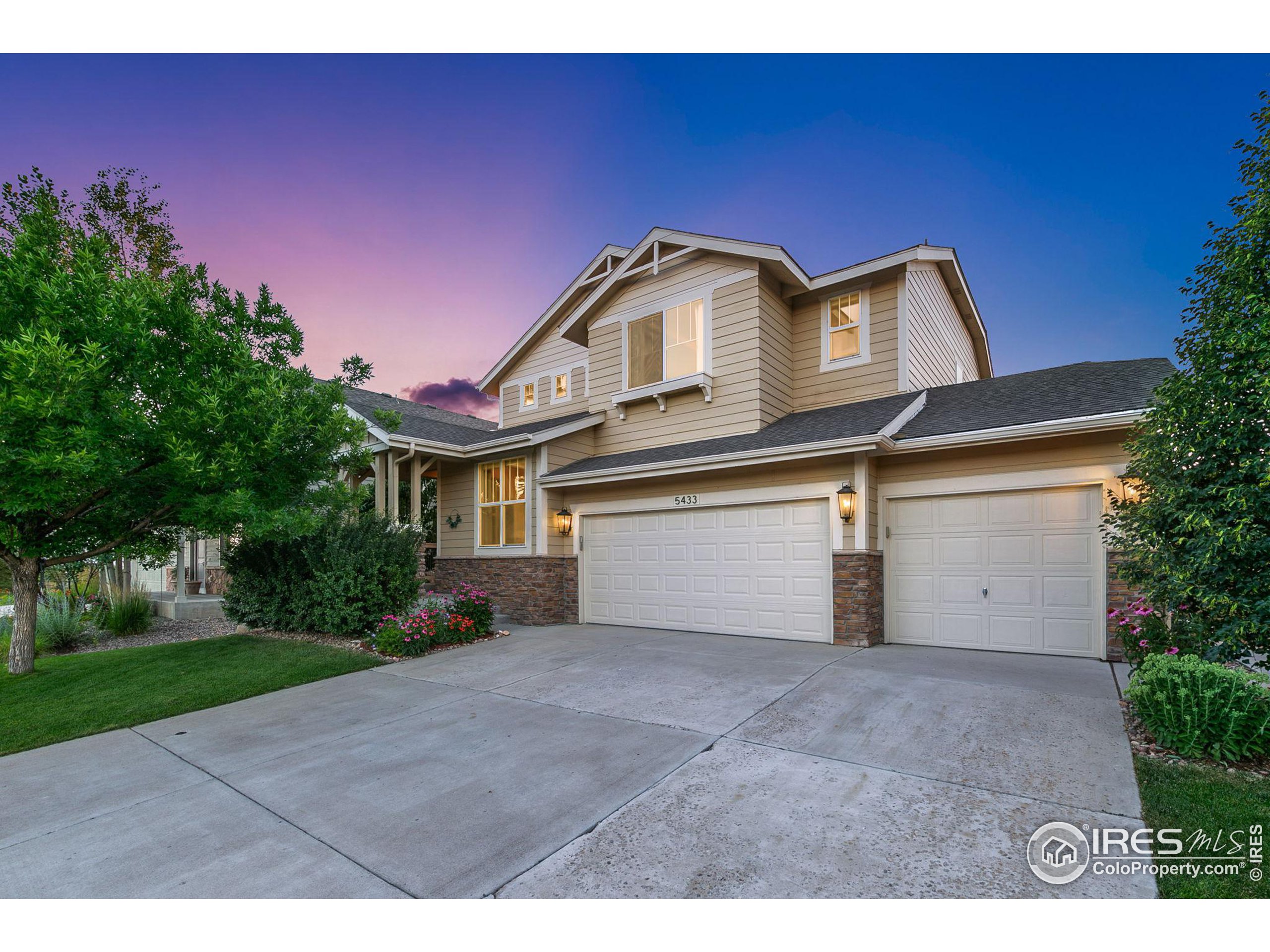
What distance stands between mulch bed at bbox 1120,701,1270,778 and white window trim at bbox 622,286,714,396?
7.46m

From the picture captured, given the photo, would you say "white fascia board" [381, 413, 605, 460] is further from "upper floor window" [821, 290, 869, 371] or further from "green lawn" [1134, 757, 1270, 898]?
"green lawn" [1134, 757, 1270, 898]

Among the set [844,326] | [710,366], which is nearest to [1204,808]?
[710,366]

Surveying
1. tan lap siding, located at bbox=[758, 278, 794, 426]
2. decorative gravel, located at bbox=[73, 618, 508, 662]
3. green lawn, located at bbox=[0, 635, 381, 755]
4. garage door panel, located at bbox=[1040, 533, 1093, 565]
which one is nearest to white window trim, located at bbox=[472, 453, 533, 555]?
decorative gravel, located at bbox=[73, 618, 508, 662]

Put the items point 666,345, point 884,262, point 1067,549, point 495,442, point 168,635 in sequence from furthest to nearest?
point 495,442, point 666,345, point 168,635, point 884,262, point 1067,549

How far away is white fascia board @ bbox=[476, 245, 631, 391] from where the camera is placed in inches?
490

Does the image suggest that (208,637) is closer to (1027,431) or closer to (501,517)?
(501,517)

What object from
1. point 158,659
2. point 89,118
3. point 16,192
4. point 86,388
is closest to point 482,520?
point 158,659

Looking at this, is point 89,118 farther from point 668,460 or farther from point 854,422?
point 854,422

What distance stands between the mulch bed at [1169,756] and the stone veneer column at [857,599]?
325 centimetres

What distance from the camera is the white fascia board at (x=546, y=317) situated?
12.5 meters

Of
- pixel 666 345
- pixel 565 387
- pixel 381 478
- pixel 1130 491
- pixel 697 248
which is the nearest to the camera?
pixel 1130 491

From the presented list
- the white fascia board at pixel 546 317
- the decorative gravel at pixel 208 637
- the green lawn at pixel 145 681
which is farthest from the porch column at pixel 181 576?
the white fascia board at pixel 546 317

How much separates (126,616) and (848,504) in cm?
1307

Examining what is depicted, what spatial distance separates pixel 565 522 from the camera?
35.7 feet
